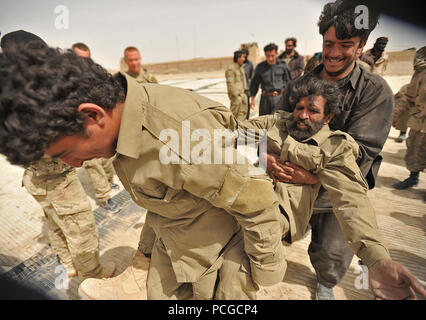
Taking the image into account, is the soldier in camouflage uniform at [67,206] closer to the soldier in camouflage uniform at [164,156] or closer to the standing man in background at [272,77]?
the soldier in camouflage uniform at [164,156]

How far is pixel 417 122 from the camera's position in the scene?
315 centimetres

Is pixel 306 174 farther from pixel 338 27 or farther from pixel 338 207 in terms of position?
pixel 338 27

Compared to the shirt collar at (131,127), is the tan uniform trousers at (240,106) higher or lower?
lower

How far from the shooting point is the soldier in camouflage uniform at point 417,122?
9.92 ft

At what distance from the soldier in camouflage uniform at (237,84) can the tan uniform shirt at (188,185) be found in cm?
493

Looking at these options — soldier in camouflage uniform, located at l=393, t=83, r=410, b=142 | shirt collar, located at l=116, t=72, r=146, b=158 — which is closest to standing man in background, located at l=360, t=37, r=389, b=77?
soldier in camouflage uniform, located at l=393, t=83, r=410, b=142

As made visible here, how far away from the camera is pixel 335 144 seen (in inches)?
52.0

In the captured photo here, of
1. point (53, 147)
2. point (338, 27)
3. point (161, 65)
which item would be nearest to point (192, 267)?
point (53, 147)

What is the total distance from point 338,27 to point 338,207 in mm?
1079

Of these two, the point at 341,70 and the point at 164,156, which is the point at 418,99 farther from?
the point at 164,156

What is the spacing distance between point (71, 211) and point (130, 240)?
0.92m

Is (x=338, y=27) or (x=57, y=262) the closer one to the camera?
(x=338, y=27)

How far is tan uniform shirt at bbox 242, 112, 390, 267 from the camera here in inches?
42.8

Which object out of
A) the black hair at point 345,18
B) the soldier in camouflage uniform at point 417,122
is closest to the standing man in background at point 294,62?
the soldier in camouflage uniform at point 417,122
